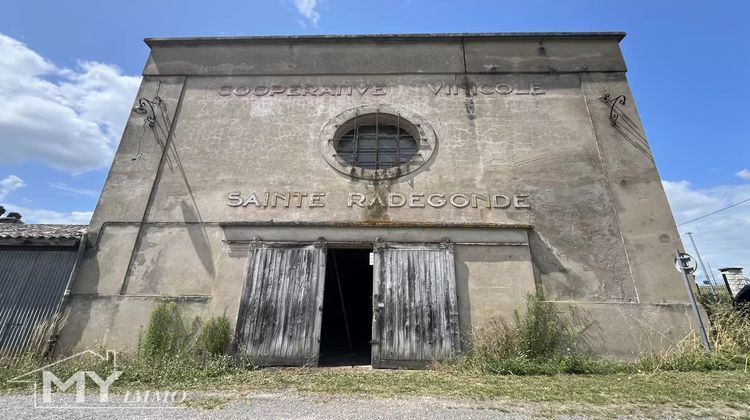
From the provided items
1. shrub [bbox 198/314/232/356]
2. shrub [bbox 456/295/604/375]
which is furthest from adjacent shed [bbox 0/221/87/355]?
shrub [bbox 456/295/604/375]

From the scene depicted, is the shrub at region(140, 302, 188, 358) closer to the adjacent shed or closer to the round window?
the adjacent shed

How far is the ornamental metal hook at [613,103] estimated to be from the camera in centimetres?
845

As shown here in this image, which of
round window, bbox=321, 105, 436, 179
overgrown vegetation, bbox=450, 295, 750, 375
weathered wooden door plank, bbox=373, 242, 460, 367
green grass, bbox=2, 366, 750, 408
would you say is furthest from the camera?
round window, bbox=321, 105, 436, 179

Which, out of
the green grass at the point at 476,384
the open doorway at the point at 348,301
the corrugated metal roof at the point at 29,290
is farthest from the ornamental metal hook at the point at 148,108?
the green grass at the point at 476,384

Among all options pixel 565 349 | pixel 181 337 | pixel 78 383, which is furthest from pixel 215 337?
pixel 565 349

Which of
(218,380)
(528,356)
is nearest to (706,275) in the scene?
(528,356)

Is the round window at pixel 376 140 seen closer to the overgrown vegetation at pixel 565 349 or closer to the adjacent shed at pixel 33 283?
the overgrown vegetation at pixel 565 349

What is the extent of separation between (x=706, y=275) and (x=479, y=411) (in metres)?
13.4

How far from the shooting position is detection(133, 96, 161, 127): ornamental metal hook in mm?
8742

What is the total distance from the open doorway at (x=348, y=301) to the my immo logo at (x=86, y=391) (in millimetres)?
4679

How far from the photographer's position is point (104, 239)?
7496 mm

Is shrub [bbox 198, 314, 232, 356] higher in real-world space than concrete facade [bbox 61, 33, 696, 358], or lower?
lower

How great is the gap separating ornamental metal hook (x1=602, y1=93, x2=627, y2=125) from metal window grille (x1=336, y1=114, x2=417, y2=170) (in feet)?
15.3

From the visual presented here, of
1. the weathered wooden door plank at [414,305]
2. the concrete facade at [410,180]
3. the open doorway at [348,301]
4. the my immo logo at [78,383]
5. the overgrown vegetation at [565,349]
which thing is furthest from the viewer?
the open doorway at [348,301]
